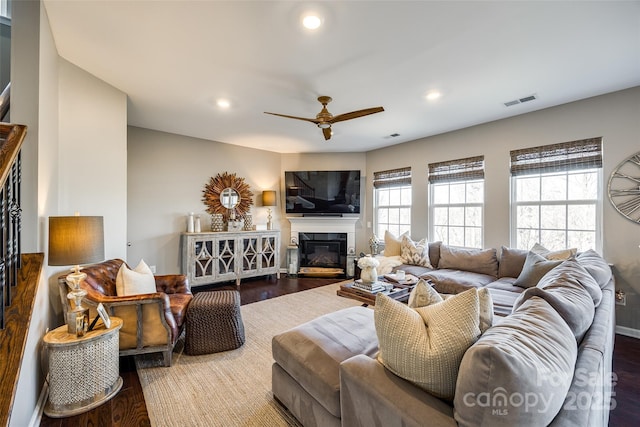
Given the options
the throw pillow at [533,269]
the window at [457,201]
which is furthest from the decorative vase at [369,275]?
the window at [457,201]

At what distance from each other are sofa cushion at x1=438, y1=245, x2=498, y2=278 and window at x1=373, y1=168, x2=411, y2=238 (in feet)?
3.64

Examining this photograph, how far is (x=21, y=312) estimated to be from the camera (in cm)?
141

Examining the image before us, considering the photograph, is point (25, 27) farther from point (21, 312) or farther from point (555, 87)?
point (555, 87)

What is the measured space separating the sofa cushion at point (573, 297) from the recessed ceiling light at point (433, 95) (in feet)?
7.18

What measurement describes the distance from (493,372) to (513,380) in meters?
0.05

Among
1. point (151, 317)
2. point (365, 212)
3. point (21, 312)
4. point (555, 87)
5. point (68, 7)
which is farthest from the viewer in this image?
point (365, 212)

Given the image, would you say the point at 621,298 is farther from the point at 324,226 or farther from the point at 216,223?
the point at 216,223

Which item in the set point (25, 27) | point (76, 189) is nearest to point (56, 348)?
point (76, 189)

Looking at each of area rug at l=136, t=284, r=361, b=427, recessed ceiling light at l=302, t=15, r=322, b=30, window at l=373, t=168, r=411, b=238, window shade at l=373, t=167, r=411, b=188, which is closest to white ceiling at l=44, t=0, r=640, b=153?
recessed ceiling light at l=302, t=15, r=322, b=30

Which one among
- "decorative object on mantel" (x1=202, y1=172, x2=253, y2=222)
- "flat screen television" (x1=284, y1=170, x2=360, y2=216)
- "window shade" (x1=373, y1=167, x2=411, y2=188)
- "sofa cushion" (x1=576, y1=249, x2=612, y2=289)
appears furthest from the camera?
"flat screen television" (x1=284, y1=170, x2=360, y2=216)

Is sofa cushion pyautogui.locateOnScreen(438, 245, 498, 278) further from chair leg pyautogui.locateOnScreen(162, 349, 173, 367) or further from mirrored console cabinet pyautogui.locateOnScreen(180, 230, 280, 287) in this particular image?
chair leg pyautogui.locateOnScreen(162, 349, 173, 367)

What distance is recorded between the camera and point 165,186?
450 cm

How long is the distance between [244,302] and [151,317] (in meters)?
1.74

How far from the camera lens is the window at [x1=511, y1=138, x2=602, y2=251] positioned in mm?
3254
